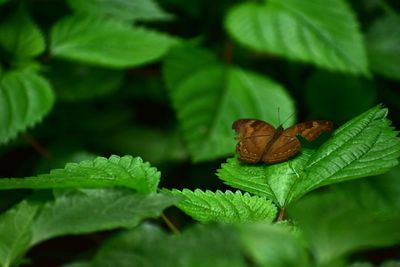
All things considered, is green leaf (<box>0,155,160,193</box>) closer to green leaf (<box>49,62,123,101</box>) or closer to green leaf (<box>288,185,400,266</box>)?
green leaf (<box>288,185,400,266</box>)

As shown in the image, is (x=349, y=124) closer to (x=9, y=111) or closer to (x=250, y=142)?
(x=250, y=142)

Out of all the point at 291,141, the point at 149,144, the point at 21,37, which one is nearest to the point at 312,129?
the point at 291,141

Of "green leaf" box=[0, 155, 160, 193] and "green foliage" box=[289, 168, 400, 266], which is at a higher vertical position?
"green foliage" box=[289, 168, 400, 266]

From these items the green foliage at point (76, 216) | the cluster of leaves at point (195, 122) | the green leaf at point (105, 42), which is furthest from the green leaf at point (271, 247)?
the green leaf at point (105, 42)

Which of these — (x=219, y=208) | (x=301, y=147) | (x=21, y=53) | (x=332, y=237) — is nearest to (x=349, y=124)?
(x=301, y=147)

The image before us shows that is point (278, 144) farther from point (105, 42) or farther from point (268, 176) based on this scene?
point (105, 42)

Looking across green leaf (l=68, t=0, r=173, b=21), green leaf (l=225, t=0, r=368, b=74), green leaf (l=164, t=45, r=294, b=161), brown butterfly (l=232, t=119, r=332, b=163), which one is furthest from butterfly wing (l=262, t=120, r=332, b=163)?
green leaf (l=68, t=0, r=173, b=21)
